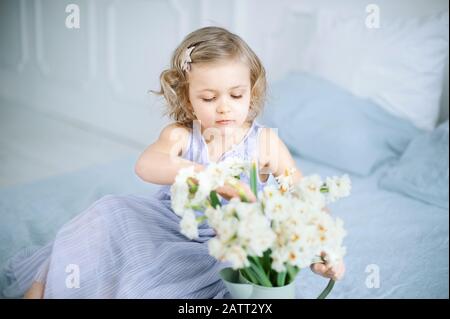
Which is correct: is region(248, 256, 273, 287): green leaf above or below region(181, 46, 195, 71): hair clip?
below

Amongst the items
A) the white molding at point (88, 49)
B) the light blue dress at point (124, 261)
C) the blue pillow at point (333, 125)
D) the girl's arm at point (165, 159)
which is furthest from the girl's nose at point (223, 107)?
the blue pillow at point (333, 125)

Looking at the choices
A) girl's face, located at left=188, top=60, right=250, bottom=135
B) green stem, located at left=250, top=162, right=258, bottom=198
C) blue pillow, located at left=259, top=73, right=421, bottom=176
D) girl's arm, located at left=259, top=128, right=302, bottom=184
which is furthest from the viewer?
blue pillow, located at left=259, top=73, right=421, bottom=176

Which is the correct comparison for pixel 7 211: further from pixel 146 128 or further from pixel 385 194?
pixel 385 194

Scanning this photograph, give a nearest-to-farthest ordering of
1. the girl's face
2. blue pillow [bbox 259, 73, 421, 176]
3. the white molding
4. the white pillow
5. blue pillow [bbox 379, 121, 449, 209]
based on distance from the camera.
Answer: the girl's face < the white molding < blue pillow [bbox 379, 121, 449, 209] < blue pillow [bbox 259, 73, 421, 176] < the white pillow

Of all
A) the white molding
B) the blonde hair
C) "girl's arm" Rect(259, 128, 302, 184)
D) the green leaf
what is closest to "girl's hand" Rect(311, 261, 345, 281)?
the green leaf

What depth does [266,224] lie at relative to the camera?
28.8 inches

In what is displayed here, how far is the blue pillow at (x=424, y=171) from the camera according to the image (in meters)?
1.71

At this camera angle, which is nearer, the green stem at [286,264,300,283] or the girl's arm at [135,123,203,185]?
the green stem at [286,264,300,283]

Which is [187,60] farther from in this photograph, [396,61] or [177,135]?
[396,61]

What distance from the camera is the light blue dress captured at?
2.99ft

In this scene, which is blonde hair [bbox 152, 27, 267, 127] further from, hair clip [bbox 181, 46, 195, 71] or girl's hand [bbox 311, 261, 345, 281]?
girl's hand [bbox 311, 261, 345, 281]

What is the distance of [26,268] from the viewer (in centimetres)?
102

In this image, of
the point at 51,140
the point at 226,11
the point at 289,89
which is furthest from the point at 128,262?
the point at 289,89

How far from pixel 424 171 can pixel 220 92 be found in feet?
3.40
